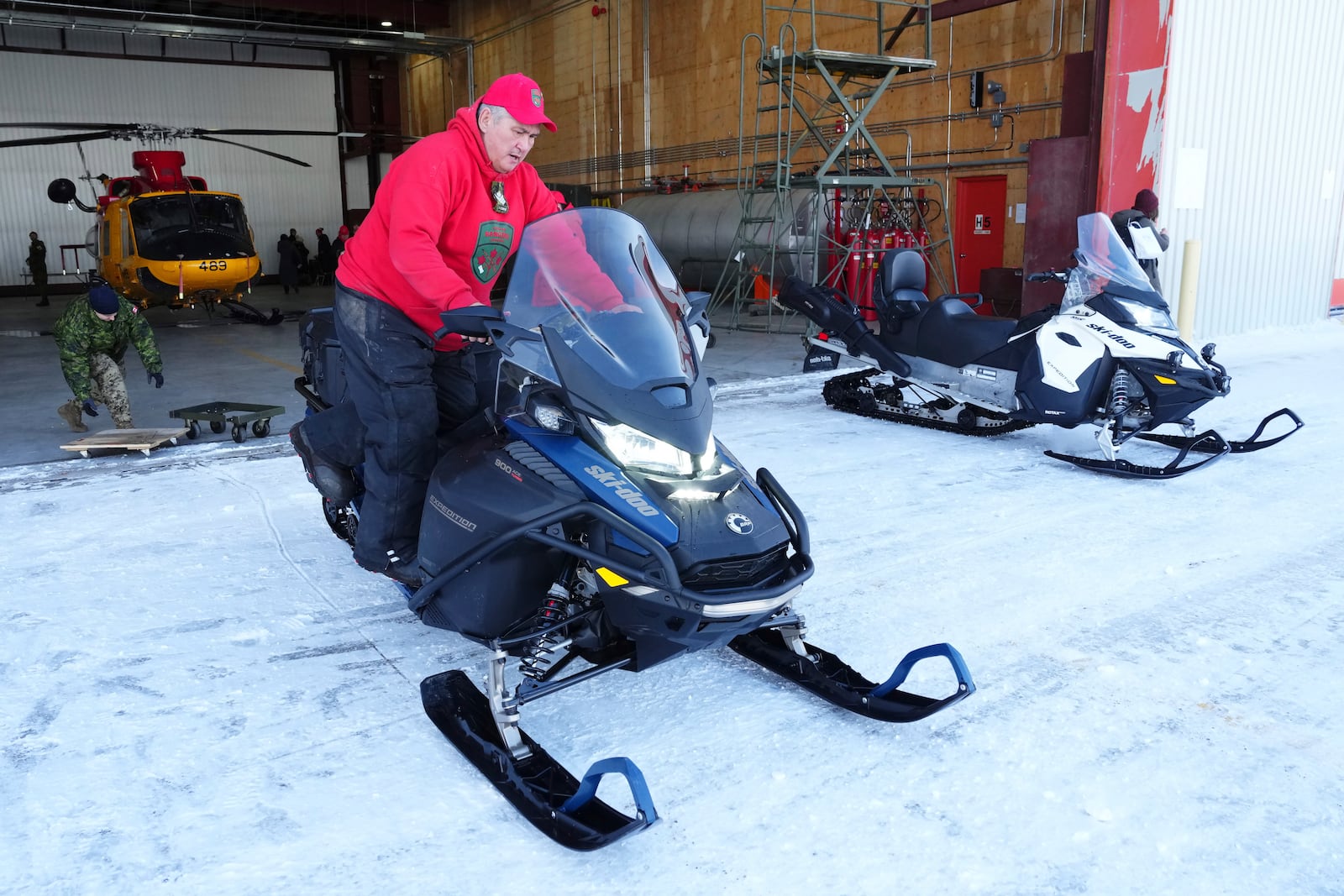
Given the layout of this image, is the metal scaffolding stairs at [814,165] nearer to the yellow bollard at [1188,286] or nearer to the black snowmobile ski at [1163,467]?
the yellow bollard at [1188,286]

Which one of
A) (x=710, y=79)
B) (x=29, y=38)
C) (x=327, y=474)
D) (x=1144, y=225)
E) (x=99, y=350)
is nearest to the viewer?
(x=327, y=474)

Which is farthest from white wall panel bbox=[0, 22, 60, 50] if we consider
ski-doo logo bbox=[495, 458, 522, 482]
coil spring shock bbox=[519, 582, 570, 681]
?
coil spring shock bbox=[519, 582, 570, 681]

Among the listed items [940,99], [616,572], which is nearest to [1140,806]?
[616,572]

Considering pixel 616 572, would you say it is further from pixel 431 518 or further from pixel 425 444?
pixel 425 444

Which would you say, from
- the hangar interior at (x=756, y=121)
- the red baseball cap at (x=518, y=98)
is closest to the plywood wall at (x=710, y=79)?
the hangar interior at (x=756, y=121)

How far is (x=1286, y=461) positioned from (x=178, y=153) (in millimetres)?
14128

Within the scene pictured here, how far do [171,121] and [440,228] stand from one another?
79.2 feet

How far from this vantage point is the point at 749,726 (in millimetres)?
2568

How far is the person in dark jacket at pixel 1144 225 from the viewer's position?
6.19 meters

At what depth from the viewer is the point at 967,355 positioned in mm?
5859

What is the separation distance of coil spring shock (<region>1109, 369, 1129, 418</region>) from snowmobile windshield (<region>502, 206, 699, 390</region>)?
3454 mm

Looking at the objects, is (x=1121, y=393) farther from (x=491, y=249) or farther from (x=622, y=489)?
(x=622, y=489)

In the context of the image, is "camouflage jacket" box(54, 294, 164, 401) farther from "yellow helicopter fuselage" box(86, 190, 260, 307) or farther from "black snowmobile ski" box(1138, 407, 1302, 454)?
"yellow helicopter fuselage" box(86, 190, 260, 307)

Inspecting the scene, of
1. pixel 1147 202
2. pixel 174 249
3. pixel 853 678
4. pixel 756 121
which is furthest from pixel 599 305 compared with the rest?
pixel 756 121
